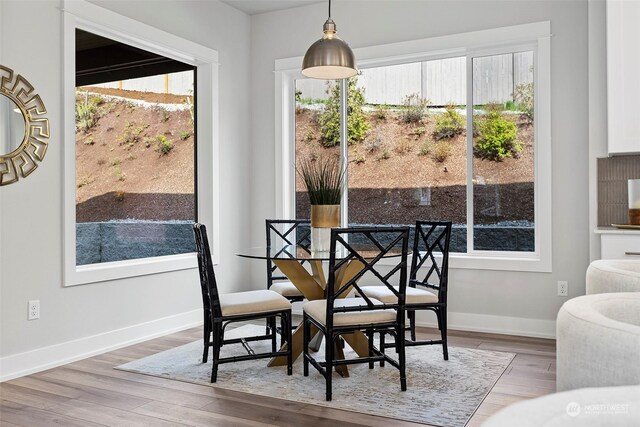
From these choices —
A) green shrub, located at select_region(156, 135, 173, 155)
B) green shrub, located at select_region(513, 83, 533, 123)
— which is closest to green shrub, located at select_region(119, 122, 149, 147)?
green shrub, located at select_region(156, 135, 173, 155)

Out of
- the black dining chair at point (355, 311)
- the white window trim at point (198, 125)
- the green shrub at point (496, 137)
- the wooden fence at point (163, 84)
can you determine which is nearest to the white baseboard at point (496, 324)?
the green shrub at point (496, 137)

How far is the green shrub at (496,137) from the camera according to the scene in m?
4.64

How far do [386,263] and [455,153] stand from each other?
3.80ft

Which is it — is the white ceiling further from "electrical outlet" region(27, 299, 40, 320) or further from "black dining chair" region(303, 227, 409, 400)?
"electrical outlet" region(27, 299, 40, 320)

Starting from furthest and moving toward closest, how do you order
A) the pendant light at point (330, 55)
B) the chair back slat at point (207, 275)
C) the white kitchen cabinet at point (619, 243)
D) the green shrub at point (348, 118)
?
1. the green shrub at point (348, 118)
2. the white kitchen cabinet at point (619, 243)
3. the pendant light at point (330, 55)
4. the chair back slat at point (207, 275)

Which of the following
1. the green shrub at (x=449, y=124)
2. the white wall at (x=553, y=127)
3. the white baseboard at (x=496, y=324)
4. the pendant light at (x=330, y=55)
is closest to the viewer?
the pendant light at (x=330, y=55)

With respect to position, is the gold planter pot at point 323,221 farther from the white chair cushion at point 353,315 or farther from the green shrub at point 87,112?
the green shrub at point 87,112

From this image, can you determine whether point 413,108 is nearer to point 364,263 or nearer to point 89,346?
point 364,263

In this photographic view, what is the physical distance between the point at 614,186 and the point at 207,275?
3.08 m

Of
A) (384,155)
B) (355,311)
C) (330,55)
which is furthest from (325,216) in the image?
(384,155)

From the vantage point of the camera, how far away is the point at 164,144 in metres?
4.97

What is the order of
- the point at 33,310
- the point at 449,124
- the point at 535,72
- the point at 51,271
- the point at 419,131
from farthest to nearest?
the point at 419,131 → the point at 449,124 → the point at 535,72 → the point at 51,271 → the point at 33,310

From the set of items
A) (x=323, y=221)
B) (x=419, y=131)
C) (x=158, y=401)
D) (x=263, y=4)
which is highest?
(x=263, y=4)

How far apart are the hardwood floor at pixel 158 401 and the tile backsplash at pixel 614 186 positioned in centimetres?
120
